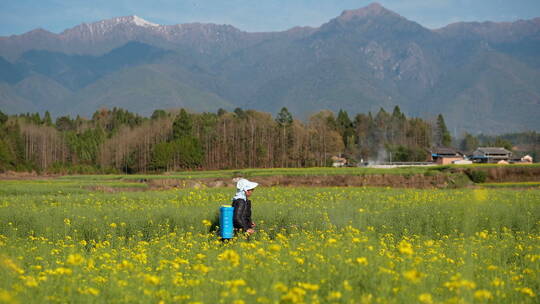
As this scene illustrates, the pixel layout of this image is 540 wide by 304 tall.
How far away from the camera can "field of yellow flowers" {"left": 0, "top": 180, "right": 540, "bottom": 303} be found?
7.20 m

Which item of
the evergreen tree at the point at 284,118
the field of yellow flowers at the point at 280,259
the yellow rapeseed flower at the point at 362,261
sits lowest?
the field of yellow flowers at the point at 280,259

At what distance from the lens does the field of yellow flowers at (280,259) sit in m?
7.20

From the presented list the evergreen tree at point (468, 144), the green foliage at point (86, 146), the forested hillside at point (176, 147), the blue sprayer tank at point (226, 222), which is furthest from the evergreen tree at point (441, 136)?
the blue sprayer tank at point (226, 222)

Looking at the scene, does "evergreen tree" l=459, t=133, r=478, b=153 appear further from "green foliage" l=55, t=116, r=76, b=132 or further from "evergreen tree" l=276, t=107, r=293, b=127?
"green foliage" l=55, t=116, r=76, b=132

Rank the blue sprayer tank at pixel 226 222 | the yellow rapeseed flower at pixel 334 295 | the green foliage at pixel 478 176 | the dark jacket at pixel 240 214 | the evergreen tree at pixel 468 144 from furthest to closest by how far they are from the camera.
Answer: the evergreen tree at pixel 468 144 < the green foliage at pixel 478 176 < the blue sprayer tank at pixel 226 222 < the dark jacket at pixel 240 214 < the yellow rapeseed flower at pixel 334 295

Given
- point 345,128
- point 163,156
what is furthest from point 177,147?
point 345,128

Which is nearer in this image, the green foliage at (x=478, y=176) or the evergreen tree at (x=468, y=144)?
the green foliage at (x=478, y=176)

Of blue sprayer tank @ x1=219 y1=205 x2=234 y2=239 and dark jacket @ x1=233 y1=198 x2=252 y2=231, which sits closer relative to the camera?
dark jacket @ x1=233 y1=198 x2=252 y2=231

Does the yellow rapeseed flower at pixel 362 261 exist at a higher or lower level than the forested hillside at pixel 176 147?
lower

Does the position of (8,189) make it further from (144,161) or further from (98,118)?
(98,118)

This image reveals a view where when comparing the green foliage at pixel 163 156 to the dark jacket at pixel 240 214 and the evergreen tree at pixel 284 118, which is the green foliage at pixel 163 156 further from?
the dark jacket at pixel 240 214

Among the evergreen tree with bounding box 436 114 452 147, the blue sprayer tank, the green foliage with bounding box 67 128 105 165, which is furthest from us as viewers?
the evergreen tree with bounding box 436 114 452 147

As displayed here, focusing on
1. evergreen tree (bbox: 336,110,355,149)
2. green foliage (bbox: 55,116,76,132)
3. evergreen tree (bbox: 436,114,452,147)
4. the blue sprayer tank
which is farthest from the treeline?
the blue sprayer tank

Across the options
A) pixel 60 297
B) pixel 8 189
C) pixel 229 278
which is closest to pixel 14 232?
pixel 60 297
